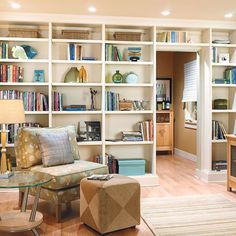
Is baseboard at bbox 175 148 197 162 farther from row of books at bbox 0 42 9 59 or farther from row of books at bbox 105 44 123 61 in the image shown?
row of books at bbox 0 42 9 59

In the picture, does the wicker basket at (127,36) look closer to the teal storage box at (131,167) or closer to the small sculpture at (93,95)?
the small sculpture at (93,95)

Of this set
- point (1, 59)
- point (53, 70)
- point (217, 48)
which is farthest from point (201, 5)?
point (1, 59)

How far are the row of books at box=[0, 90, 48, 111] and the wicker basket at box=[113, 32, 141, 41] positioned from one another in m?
1.40

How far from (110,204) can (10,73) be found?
8.76ft

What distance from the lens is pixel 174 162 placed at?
285 inches

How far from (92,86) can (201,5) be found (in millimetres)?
1914

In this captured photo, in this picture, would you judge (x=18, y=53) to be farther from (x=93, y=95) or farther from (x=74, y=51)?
(x=93, y=95)

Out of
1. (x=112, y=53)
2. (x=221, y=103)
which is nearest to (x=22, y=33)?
(x=112, y=53)

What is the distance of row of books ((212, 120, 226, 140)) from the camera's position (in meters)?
5.46

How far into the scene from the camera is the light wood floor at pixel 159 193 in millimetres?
3246

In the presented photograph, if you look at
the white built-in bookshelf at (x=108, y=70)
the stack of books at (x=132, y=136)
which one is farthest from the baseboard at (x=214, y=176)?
the stack of books at (x=132, y=136)

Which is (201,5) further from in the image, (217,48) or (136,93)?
(136,93)

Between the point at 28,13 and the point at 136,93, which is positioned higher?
the point at 28,13

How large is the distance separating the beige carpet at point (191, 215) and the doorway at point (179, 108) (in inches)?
125
